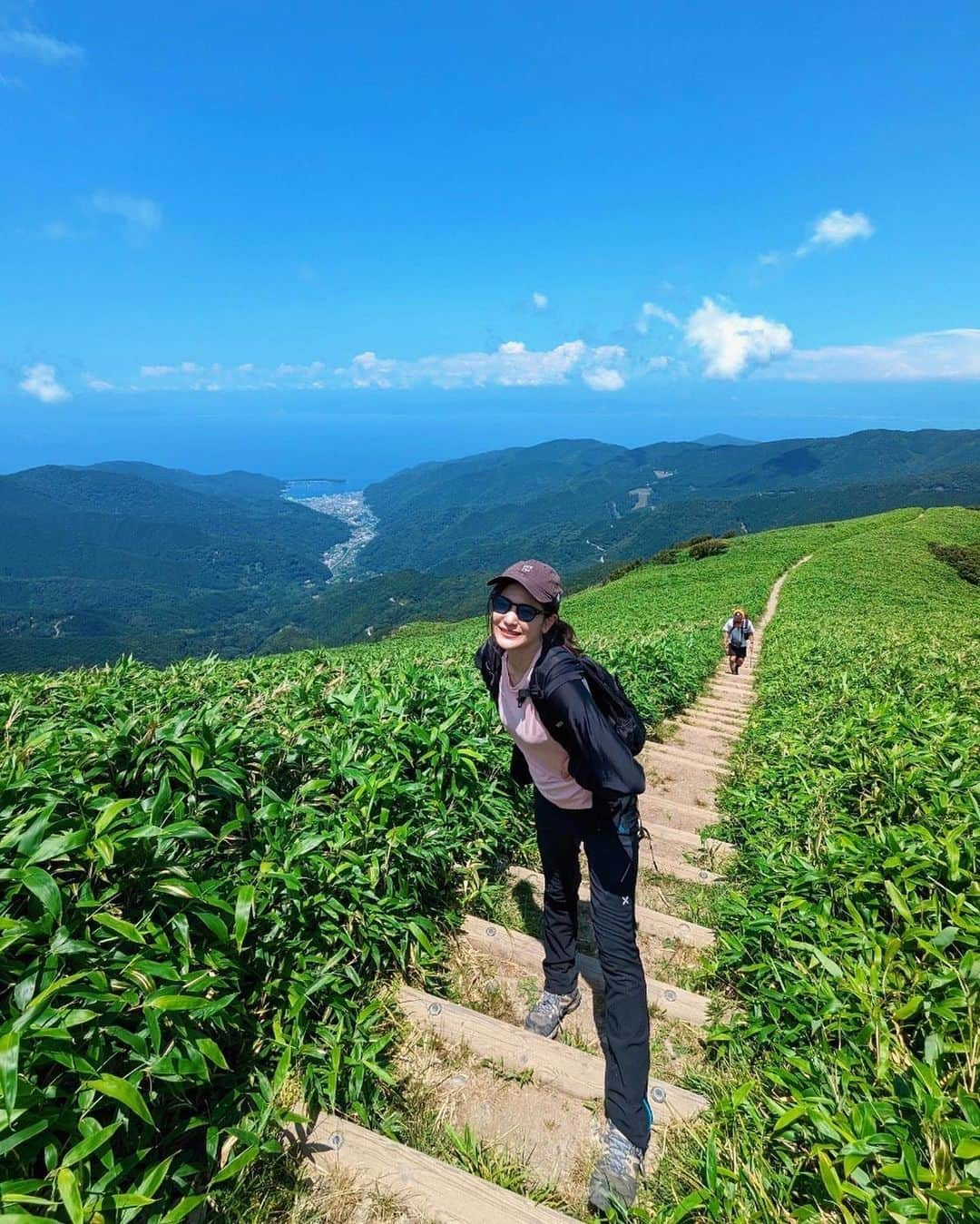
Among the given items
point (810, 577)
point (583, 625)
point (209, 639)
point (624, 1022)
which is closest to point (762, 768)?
point (624, 1022)

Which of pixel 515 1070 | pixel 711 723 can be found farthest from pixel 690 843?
pixel 711 723

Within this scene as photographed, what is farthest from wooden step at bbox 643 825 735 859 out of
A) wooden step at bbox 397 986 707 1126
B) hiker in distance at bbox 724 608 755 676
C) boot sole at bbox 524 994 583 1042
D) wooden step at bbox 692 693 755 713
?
hiker in distance at bbox 724 608 755 676

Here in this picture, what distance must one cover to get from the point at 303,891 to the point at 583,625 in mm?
23841

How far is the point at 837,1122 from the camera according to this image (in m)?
2.00

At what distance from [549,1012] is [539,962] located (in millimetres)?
417

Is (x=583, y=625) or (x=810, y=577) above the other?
(x=810, y=577)

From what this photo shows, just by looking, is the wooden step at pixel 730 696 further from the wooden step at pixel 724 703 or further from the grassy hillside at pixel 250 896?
the grassy hillside at pixel 250 896

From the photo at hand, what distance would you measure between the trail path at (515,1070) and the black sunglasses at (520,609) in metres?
2.00

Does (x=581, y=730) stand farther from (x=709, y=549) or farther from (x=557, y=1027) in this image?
(x=709, y=549)

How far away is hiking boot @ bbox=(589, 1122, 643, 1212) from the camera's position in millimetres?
2224

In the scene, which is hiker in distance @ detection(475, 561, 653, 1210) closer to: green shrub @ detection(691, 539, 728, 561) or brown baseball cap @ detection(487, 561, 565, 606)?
brown baseball cap @ detection(487, 561, 565, 606)

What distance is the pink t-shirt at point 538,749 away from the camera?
2854mm

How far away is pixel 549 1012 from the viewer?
310 cm

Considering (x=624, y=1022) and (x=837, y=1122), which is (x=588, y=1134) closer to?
(x=624, y=1022)
